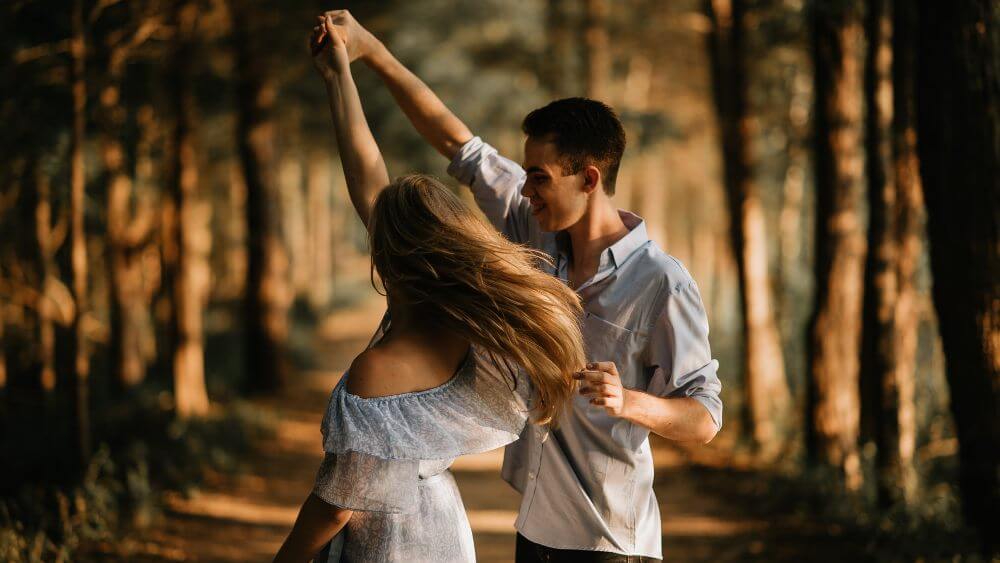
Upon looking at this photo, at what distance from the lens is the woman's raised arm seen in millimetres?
3000

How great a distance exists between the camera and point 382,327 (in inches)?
108

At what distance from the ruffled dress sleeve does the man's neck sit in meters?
0.64

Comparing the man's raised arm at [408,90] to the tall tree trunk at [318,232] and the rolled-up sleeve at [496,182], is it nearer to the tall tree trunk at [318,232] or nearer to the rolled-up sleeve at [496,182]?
the rolled-up sleeve at [496,182]

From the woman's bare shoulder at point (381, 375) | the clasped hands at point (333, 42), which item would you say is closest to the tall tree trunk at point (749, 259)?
the clasped hands at point (333, 42)

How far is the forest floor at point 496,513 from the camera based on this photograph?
7100mm

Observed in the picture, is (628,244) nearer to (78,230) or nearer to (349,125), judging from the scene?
(349,125)

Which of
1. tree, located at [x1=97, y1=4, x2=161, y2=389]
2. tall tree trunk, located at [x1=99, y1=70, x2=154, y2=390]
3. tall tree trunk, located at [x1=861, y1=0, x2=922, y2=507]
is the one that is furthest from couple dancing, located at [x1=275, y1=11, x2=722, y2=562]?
tall tree trunk, located at [x1=99, y1=70, x2=154, y2=390]

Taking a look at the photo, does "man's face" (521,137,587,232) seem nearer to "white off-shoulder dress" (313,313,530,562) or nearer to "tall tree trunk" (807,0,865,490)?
"white off-shoulder dress" (313,313,530,562)

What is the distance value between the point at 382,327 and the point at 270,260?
1277 cm

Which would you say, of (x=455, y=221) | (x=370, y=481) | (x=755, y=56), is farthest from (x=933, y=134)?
(x=755, y=56)

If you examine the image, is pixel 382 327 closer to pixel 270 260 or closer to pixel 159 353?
pixel 270 260

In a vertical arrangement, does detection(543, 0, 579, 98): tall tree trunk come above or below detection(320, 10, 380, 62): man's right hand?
above

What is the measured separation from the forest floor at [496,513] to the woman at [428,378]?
4769 millimetres

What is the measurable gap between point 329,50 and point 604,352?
136 centimetres
